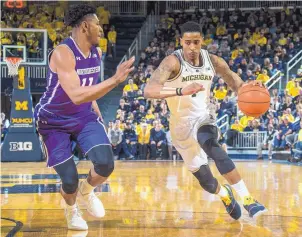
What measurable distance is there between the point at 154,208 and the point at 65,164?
1540mm

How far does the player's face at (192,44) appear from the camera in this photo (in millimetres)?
5246

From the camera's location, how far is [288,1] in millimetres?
20953

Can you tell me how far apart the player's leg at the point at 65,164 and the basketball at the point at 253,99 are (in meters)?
1.70

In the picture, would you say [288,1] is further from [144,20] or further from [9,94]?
[9,94]

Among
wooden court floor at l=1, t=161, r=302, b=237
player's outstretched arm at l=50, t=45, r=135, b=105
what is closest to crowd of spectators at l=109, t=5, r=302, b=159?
wooden court floor at l=1, t=161, r=302, b=237

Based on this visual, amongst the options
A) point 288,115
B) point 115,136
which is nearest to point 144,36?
point 115,136

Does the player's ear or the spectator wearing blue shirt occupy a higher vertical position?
the player's ear

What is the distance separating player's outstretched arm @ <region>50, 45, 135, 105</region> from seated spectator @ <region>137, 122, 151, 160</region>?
34.2 feet

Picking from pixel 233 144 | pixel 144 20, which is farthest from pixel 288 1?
pixel 233 144

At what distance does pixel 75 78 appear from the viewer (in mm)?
4262

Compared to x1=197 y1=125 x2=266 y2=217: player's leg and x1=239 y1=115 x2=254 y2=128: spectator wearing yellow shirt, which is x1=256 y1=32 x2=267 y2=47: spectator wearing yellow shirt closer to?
x1=239 y1=115 x2=254 y2=128: spectator wearing yellow shirt

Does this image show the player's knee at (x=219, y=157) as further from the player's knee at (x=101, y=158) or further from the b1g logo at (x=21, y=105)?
the b1g logo at (x=21, y=105)

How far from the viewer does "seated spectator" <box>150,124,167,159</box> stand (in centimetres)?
1490

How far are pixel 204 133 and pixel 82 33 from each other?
151cm
